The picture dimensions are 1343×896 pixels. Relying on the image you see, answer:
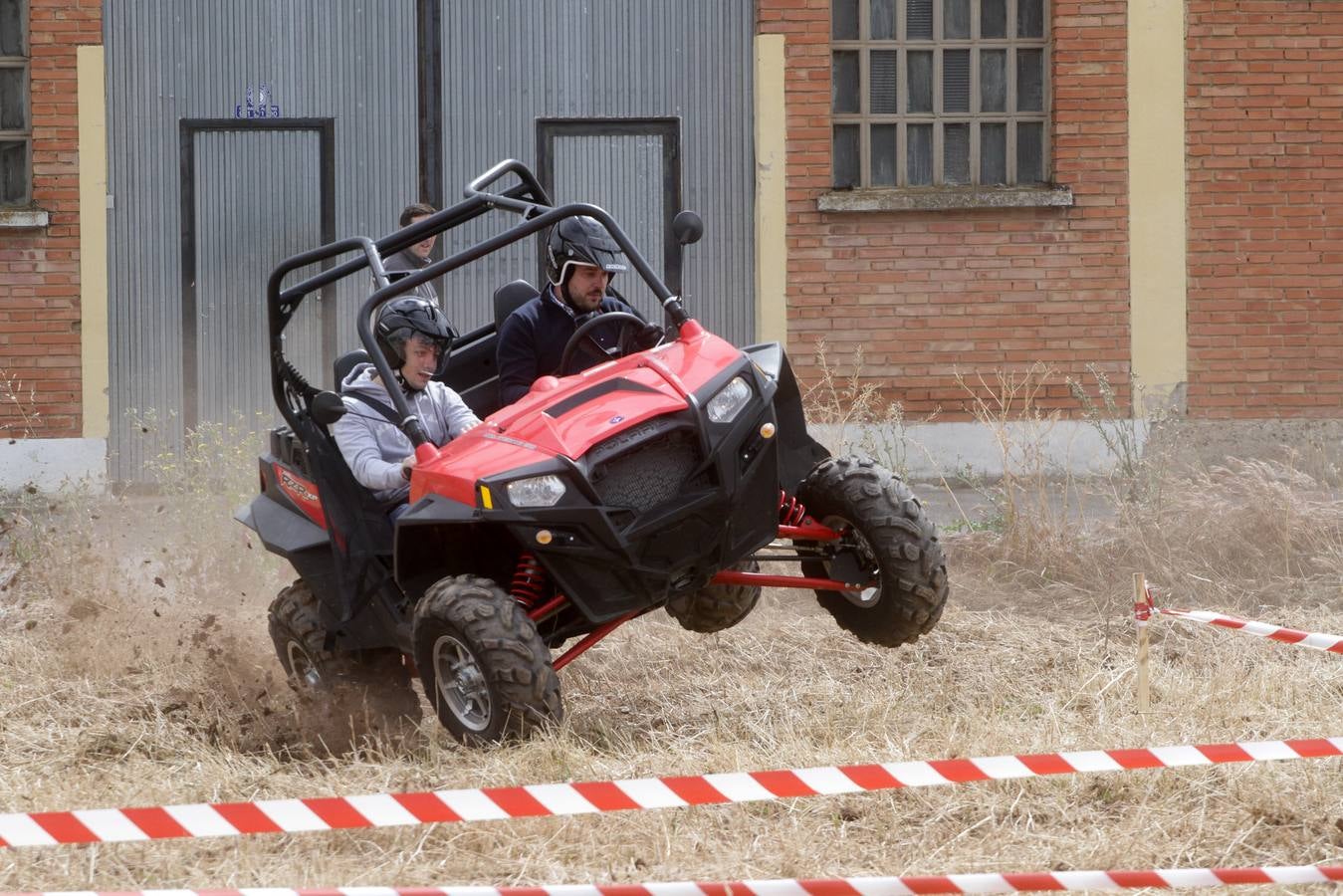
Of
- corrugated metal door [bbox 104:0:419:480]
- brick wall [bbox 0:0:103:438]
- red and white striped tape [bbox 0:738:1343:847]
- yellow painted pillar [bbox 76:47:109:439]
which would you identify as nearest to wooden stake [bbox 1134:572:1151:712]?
red and white striped tape [bbox 0:738:1343:847]

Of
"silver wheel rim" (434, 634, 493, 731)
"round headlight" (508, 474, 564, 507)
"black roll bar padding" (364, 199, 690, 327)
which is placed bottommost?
"silver wheel rim" (434, 634, 493, 731)

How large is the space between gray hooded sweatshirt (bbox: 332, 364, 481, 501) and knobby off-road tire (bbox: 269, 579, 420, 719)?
22.2 inches

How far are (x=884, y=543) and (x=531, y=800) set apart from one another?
2298 mm

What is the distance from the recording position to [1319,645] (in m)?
4.59

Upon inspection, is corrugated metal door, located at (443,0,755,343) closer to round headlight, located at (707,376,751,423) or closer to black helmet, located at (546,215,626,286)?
black helmet, located at (546,215,626,286)

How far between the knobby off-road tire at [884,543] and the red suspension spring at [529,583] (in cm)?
95

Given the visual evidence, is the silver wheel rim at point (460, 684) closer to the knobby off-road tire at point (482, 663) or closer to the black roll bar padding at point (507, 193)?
the knobby off-road tire at point (482, 663)

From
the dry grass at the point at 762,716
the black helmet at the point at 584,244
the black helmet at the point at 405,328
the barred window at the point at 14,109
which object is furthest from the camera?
the barred window at the point at 14,109

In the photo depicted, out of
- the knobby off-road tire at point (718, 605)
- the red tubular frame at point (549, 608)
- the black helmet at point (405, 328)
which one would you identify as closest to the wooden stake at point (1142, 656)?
the knobby off-road tire at point (718, 605)

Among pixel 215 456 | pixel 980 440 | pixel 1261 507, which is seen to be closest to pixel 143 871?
pixel 1261 507

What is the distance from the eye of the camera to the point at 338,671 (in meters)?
5.78

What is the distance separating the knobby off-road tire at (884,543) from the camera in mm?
5438

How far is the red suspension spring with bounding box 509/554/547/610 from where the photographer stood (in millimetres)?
5297

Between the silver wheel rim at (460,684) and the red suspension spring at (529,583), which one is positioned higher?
the red suspension spring at (529,583)
